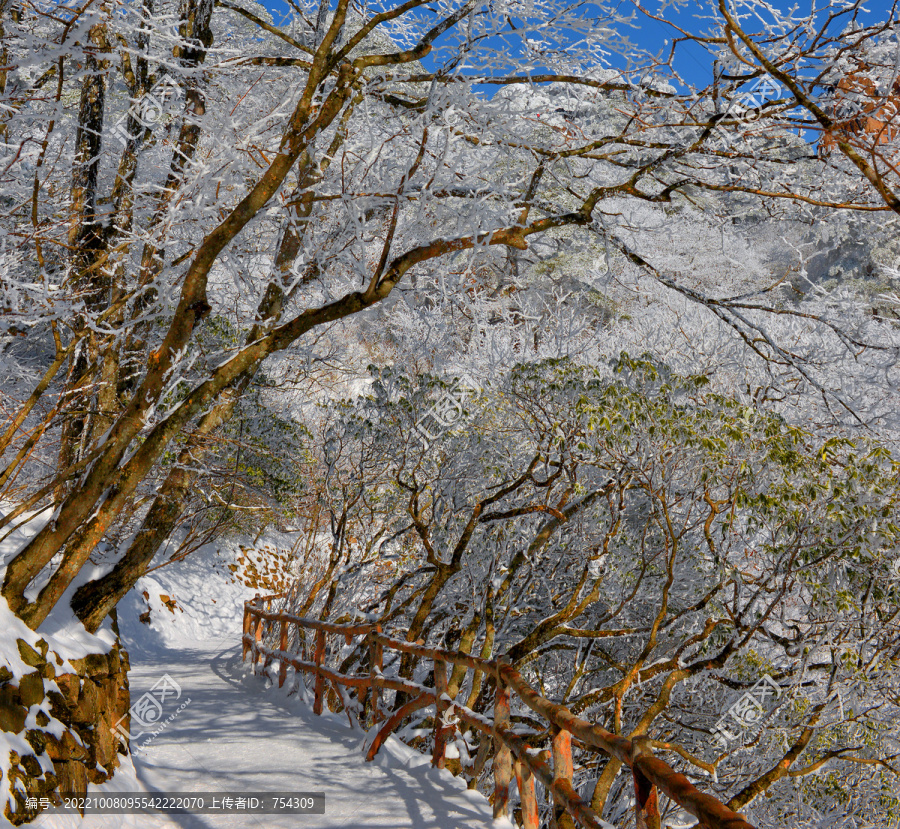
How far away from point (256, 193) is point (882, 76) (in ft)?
9.64

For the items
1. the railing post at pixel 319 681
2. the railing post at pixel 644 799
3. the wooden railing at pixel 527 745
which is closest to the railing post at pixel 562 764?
the wooden railing at pixel 527 745

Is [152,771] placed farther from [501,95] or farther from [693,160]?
[693,160]

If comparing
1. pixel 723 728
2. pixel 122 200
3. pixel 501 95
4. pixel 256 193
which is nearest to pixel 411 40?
pixel 501 95

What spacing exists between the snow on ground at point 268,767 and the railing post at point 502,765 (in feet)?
0.25

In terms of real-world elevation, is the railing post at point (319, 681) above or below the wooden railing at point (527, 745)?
below

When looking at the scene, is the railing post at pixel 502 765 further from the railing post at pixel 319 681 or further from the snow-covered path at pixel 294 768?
the railing post at pixel 319 681

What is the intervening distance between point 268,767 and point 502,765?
1.88m

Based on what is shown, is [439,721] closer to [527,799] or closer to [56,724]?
[527,799]

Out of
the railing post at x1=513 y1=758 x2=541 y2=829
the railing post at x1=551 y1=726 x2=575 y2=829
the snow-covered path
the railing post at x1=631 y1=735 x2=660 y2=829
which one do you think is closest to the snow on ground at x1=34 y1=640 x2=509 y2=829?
the snow-covered path

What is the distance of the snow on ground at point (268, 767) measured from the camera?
3.54 meters

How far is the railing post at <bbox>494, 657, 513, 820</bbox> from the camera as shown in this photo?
3297 mm

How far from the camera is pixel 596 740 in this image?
2367 mm

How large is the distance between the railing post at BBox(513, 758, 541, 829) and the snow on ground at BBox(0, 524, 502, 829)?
0.43 metres

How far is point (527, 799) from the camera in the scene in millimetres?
2932
